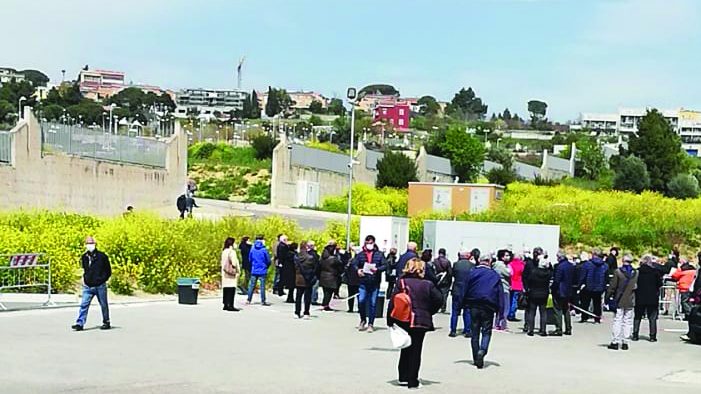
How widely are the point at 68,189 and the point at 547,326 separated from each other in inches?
997

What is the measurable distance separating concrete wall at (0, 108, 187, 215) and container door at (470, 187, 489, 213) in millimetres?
15827

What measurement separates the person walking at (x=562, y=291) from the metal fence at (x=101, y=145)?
25.9 m

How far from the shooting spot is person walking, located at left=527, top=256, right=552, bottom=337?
1969 centimetres

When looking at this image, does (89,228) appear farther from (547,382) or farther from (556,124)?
(556,124)

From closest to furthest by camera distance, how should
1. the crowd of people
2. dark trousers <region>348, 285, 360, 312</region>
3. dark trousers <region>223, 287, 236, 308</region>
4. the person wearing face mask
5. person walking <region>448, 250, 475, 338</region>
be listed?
the crowd of people
the person wearing face mask
person walking <region>448, 250, 475, 338</region>
dark trousers <region>223, 287, 236, 308</region>
dark trousers <region>348, 285, 360, 312</region>

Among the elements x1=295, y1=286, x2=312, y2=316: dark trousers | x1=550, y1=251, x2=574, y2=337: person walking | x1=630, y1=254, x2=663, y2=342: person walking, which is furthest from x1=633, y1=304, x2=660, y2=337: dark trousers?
x1=295, y1=286, x2=312, y2=316: dark trousers

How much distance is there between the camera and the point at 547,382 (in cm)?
1390

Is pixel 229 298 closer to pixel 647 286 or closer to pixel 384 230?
pixel 647 286

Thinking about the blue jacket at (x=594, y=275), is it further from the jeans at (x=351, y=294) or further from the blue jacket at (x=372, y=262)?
the blue jacket at (x=372, y=262)

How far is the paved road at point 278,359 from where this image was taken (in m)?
12.7

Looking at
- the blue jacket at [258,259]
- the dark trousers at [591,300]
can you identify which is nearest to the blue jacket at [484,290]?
the blue jacket at [258,259]

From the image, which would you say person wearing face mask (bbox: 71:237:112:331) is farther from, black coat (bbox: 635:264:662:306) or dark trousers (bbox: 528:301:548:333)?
black coat (bbox: 635:264:662:306)

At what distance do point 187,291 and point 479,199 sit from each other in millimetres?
29534

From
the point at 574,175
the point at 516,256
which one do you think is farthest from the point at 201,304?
the point at 574,175
